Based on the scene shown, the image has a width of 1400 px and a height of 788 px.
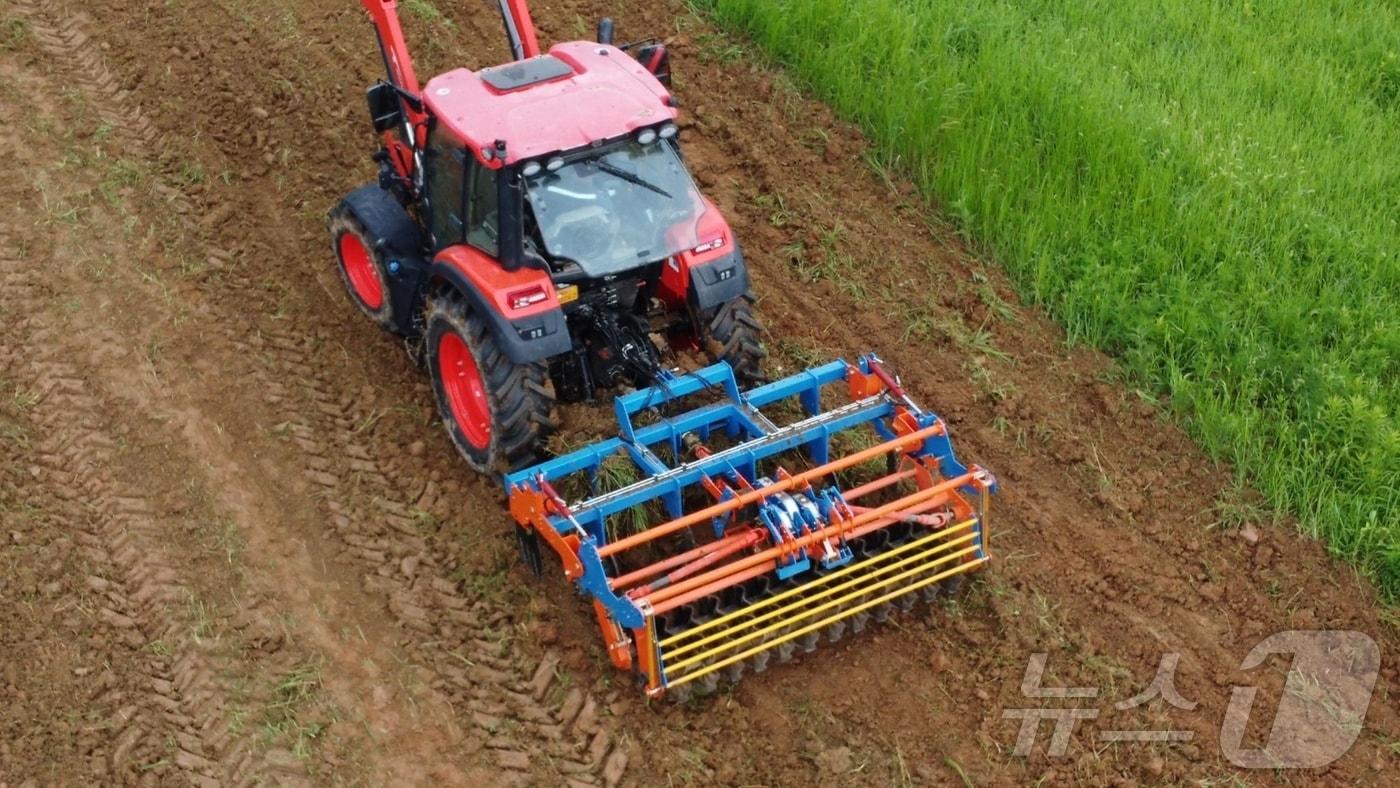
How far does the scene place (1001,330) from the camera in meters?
7.54

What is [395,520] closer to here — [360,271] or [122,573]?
[122,573]

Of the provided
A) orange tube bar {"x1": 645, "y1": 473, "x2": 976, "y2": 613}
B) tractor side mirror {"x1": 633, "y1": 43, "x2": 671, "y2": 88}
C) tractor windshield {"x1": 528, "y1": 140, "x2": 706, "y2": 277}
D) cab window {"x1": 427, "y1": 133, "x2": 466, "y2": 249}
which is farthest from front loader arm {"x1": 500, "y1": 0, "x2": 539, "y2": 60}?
orange tube bar {"x1": 645, "y1": 473, "x2": 976, "y2": 613}

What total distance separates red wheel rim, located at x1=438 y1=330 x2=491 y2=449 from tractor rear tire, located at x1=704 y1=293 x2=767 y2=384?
1.05 m

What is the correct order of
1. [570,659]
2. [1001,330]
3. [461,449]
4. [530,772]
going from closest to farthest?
[530,772] < [570,659] < [461,449] < [1001,330]

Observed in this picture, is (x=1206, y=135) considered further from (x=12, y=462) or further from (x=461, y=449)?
(x=12, y=462)

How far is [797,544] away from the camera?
5531 millimetres

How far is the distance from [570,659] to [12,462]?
2809 mm

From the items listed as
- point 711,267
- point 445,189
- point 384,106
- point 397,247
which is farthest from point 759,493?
point 384,106

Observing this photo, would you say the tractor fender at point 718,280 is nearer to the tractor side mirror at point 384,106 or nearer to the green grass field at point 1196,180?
the tractor side mirror at point 384,106

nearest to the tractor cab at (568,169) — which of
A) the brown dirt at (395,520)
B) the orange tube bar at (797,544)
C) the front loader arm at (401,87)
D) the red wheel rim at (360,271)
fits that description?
the front loader arm at (401,87)

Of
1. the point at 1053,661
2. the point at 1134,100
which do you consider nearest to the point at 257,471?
the point at 1053,661

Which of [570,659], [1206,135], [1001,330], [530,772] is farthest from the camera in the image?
[1206,135]

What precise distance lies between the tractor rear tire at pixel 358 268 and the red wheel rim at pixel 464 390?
619 millimetres

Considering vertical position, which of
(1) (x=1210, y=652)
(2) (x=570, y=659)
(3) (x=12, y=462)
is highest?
(3) (x=12, y=462)
